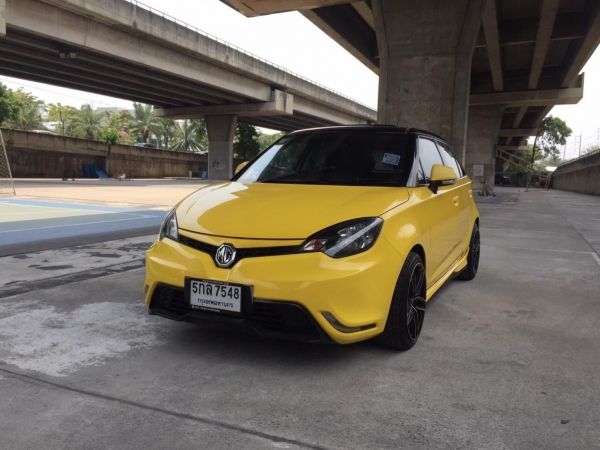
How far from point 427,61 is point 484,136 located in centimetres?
2123

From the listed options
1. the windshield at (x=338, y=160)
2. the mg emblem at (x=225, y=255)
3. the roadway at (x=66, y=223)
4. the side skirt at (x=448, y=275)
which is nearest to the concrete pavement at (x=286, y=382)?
the side skirt at (x=448, y=275)

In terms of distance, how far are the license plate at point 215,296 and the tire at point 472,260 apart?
3.34 meters

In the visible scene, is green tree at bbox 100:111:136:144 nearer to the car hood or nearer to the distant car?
the distant car

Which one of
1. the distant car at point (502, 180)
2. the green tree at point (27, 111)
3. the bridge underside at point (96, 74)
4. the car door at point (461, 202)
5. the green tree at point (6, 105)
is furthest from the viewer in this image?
the green tree at point (27, 111)

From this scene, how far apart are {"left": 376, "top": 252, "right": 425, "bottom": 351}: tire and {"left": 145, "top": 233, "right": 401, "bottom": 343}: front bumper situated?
0.11m

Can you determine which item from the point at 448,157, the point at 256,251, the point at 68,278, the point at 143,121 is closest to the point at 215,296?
the point at 256,251

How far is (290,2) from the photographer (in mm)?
14039

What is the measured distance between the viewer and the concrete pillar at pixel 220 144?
1704 inches

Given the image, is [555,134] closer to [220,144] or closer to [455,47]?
[220,144]

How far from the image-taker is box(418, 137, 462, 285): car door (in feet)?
12.5

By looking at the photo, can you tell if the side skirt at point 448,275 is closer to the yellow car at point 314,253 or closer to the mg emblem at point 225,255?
the yellow car at point 314,253

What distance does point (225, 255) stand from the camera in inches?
115

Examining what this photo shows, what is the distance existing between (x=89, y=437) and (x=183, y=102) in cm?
4193

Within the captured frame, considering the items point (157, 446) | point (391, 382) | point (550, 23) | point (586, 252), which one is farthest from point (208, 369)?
point (550, 23)
